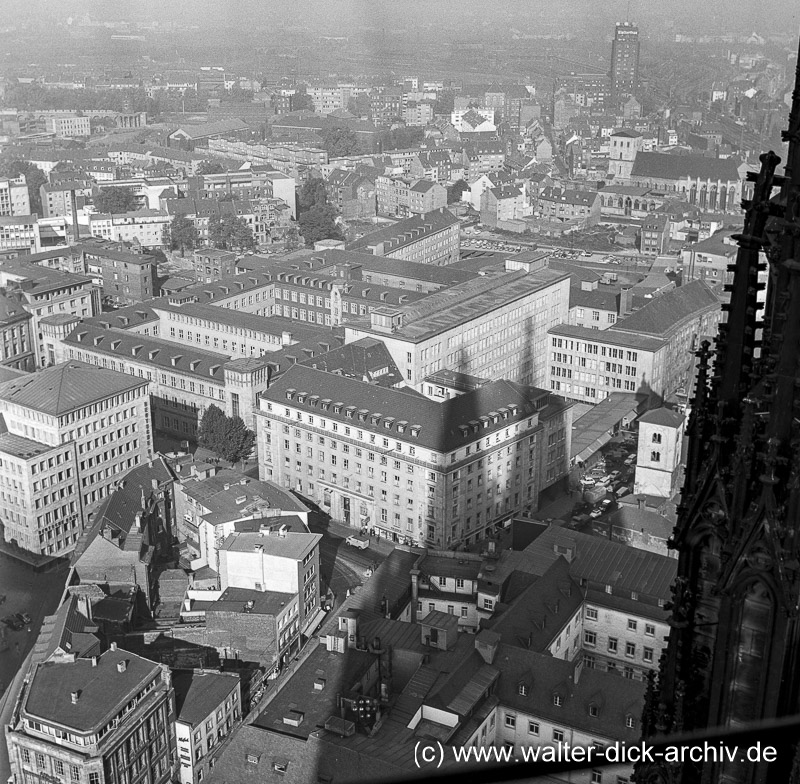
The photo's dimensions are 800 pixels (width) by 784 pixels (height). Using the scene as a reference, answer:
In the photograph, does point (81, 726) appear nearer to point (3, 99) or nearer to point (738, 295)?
point (738, 295)

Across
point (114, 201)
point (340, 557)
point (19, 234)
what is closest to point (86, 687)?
point (340, 557)

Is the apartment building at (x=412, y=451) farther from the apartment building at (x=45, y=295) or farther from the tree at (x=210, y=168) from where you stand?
the tree at (x=210, y=168)

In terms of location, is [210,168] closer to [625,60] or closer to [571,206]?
[571,206]

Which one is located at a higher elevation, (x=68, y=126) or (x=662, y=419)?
(x=662, y=419)

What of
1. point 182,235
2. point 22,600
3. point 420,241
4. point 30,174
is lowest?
point 22,600

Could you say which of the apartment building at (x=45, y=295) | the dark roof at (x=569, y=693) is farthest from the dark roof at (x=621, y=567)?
the apartment building at (x=45, y=295)
